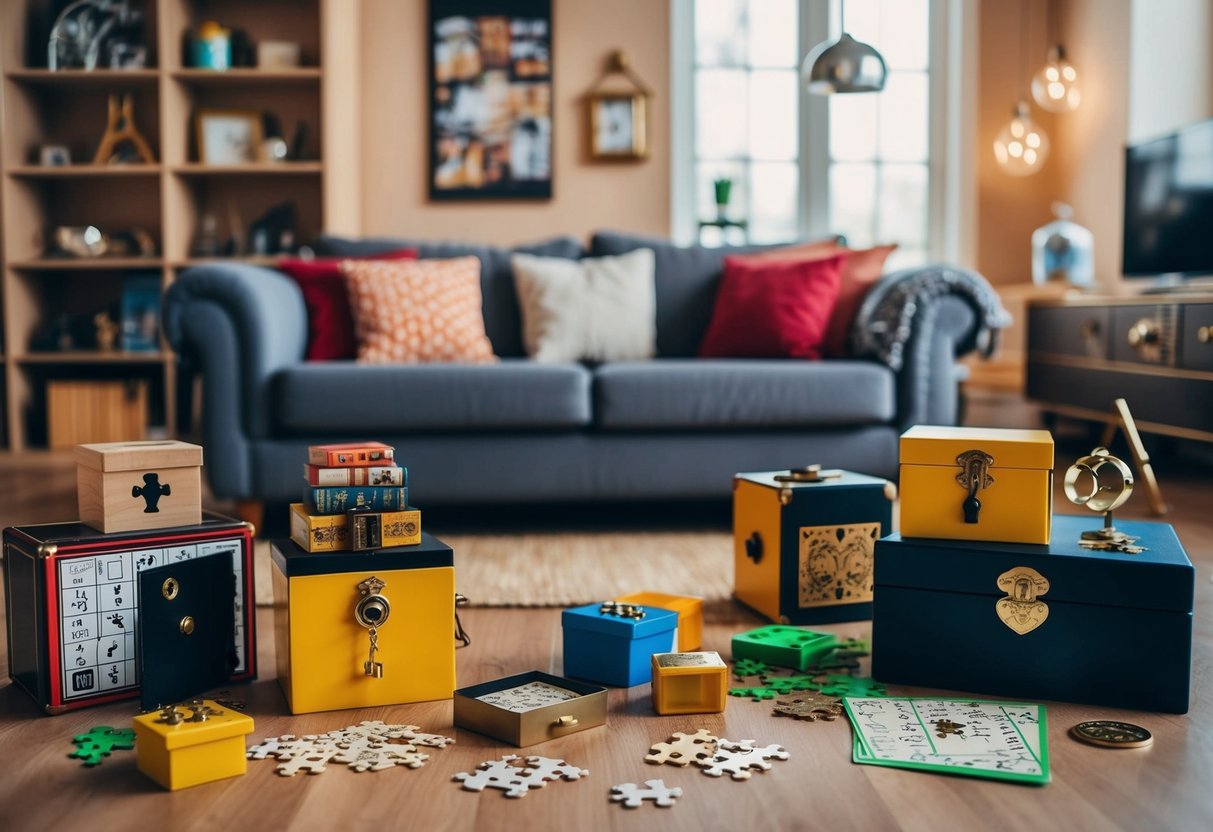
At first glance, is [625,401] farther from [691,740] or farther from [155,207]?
[155,207]

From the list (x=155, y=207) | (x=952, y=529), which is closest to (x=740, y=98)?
(x=155, y=207)

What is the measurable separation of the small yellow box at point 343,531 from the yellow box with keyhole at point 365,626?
0.7 inches

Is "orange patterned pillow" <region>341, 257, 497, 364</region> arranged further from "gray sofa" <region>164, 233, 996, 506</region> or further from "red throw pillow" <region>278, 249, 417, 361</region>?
"gray sofa" <region>164, 233, 996, 506</region>

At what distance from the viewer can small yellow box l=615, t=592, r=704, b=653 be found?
77.8 inches

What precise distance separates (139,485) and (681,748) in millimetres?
919

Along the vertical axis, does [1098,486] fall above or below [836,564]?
above

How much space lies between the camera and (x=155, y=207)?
5.21m

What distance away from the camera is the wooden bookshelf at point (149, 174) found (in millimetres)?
4844

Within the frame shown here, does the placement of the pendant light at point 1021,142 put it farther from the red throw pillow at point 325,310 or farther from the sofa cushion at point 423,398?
the red throw pillow at point 325,310

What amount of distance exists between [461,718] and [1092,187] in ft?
14.8

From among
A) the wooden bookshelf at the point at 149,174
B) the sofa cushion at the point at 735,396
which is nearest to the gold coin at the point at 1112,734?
the sofa cushion at the point at 735,396

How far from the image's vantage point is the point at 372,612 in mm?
1706

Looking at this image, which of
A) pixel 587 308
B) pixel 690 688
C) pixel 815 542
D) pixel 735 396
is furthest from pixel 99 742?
pixel 587 308

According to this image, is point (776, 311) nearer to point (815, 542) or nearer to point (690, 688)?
point (815, 542)
